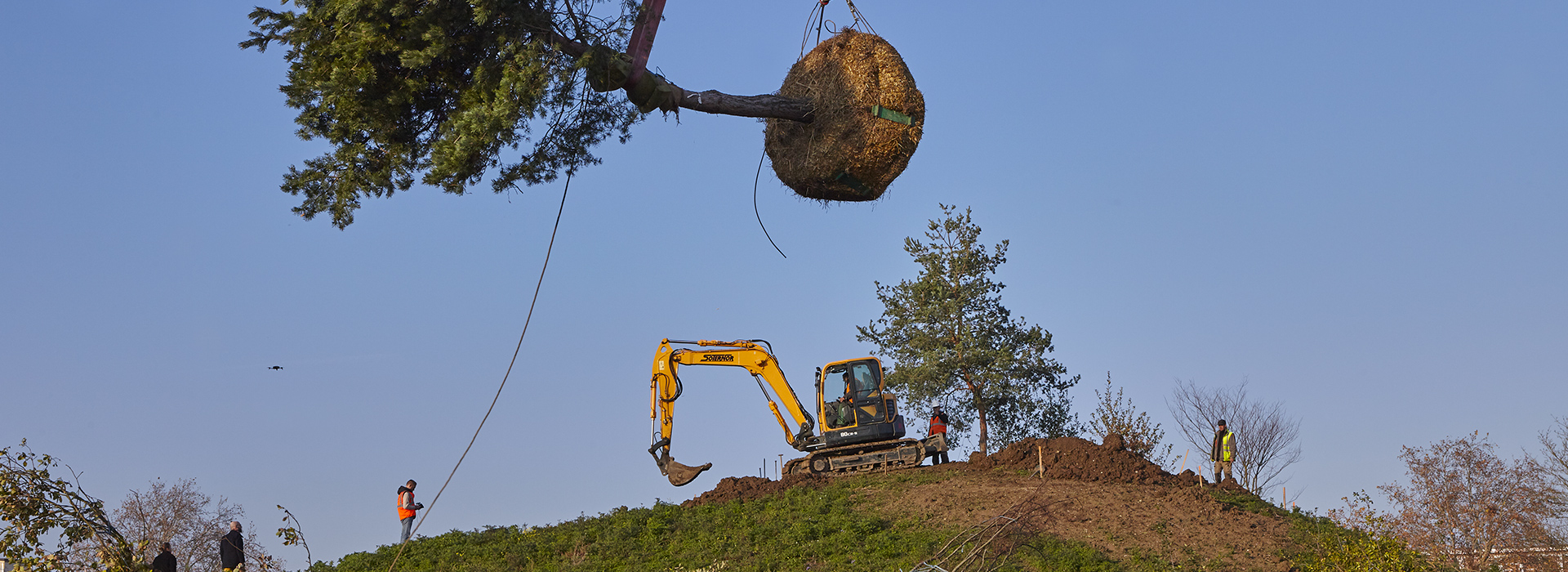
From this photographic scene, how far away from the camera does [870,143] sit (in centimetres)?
1077

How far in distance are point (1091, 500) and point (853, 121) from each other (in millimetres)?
9484

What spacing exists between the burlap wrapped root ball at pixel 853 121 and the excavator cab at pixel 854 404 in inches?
389

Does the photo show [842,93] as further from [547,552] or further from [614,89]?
[547,552]

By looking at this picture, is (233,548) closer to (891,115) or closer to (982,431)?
(891,115)

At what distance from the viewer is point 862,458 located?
21.3 m

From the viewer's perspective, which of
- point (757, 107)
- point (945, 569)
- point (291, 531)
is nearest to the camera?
point (291, 531)

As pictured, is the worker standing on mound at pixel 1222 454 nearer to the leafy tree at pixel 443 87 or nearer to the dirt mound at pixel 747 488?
the dirt mound at pixel 747 488

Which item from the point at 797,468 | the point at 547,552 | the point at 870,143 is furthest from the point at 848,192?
the point at 797,468

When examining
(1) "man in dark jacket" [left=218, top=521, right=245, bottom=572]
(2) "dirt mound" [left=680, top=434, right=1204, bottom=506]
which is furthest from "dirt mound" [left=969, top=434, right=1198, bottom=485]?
(1) "man in dark jacket" [left=218, top=521, right=245, bottom=572]

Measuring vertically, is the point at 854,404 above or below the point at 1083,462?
above

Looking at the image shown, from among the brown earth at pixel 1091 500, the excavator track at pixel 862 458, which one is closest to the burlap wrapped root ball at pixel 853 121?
the brown earth at pixel 1091 500

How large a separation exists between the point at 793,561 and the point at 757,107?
7.49 meters

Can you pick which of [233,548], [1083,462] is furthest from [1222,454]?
[233,548]

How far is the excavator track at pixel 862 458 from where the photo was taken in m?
21.2
